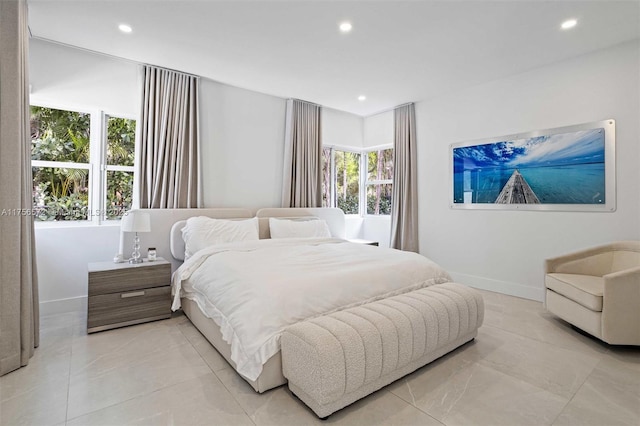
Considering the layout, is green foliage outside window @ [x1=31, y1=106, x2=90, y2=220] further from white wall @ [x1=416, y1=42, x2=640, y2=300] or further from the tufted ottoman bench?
white wall @ [x1=416, y1=42, x2=640, y2=300]

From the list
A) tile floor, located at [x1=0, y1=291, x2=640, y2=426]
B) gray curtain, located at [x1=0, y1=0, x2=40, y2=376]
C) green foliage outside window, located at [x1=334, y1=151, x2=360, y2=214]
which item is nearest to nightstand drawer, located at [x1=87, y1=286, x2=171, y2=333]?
tile floor, located at [x1=0, y1=291, x2=640, y2=426]

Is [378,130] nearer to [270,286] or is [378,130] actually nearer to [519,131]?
[519,131]

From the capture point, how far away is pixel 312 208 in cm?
481

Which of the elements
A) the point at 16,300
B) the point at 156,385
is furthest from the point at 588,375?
the point at 16,300

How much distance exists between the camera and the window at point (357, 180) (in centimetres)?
565

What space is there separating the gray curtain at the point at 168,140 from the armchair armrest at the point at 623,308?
13.4ft

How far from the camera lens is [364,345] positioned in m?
1.66

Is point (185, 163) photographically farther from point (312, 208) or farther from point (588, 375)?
point (588, 375)

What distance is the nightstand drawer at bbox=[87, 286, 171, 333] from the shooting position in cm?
265

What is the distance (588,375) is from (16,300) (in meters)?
3.80

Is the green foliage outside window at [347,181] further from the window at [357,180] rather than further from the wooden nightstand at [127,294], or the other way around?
the wooden nightstand at [127,294]

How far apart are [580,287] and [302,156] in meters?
3.66

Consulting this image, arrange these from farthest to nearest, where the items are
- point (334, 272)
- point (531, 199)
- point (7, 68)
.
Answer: point (531, 199)
point (334, 272)
point (7, 68)

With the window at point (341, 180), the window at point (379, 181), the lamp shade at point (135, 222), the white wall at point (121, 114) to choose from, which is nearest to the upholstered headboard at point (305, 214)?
the white wall at point (121, 114)
